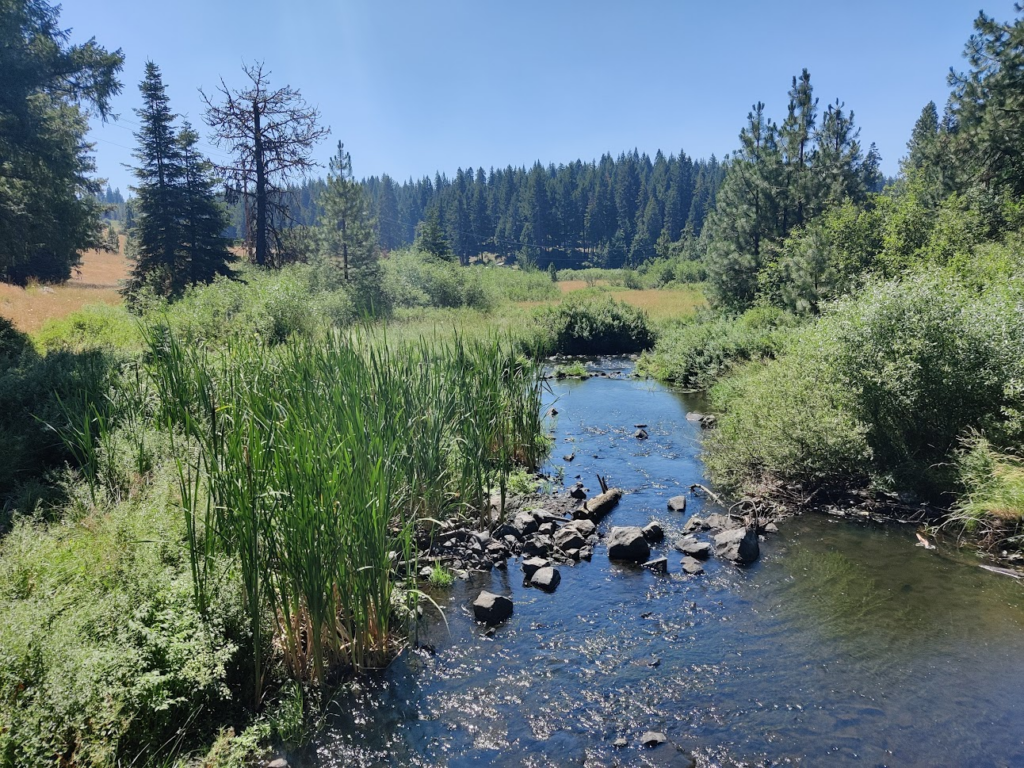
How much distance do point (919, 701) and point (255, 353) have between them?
7868mm

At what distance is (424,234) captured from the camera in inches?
2638

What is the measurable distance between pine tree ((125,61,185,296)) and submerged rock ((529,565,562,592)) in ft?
105

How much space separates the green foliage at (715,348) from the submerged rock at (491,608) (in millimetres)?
13642

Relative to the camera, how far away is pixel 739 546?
27.2 ft

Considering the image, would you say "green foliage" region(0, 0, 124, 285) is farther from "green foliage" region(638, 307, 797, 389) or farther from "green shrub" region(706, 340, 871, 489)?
"green foliage" region(638, 307, 797, 389)

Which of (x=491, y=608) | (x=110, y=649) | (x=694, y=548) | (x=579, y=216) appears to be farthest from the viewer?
(x=579, y=216)

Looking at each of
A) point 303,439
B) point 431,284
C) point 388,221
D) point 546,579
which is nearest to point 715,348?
point 546,579

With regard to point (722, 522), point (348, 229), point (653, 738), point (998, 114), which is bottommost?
point (653, 738)

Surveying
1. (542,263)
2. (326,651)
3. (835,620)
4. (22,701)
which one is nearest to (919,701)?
(835,620)

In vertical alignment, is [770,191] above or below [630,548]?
above

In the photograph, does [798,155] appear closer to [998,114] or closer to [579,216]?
[998,114]

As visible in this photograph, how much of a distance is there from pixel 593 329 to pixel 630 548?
24.3m

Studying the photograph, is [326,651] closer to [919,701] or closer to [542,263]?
[919,701]

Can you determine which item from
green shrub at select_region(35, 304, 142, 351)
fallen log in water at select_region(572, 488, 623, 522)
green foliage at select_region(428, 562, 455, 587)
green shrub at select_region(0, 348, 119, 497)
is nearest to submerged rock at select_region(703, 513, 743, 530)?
fallen log in water at select_region(572, 488, 623, 522)
